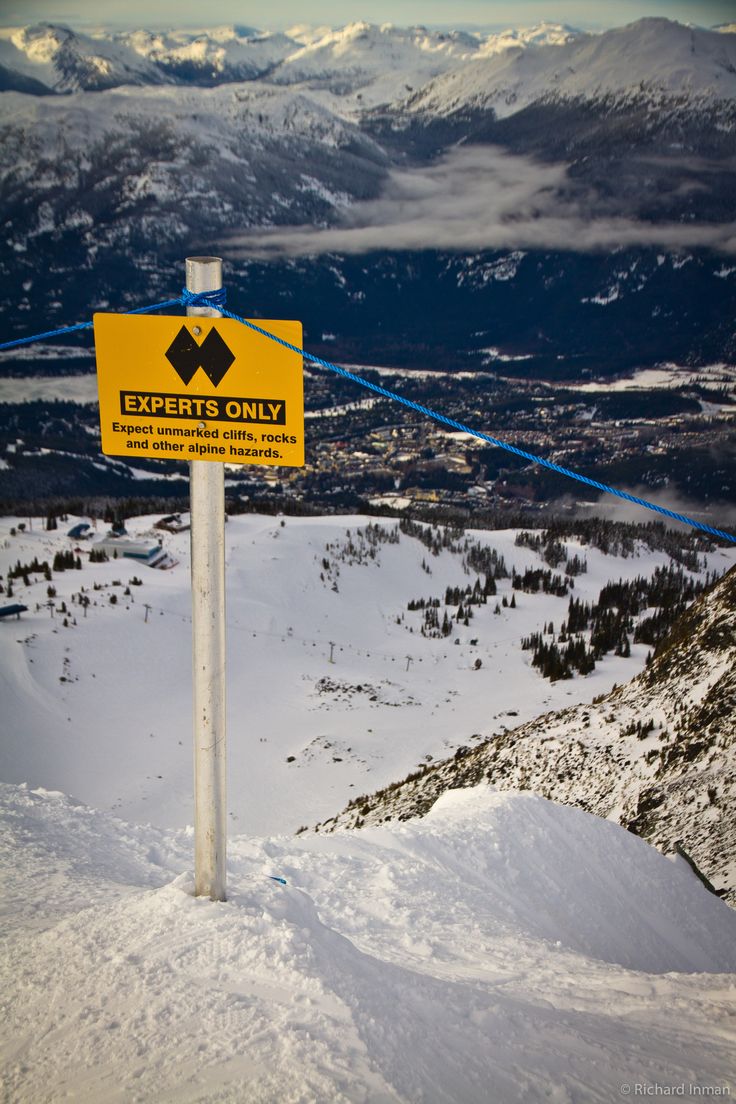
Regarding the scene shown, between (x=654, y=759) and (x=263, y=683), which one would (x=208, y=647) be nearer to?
(x=654, y=759)

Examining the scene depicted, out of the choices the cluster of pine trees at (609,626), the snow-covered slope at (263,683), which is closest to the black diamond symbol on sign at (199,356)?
the snow-covered slope at (263,683)

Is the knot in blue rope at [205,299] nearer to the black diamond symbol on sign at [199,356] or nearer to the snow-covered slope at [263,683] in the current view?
the black diamond symbol on sign at [199,356]

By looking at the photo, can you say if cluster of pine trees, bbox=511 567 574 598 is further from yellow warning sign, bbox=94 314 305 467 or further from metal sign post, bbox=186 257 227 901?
yellow warning sign, bbox=94 314 305 467

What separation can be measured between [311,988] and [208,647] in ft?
7.29

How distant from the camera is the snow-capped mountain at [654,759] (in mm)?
14125

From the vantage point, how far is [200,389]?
515cm

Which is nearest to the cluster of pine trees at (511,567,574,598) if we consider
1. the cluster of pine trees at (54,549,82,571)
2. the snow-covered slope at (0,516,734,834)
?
the snow-covered slope at (0,516,734,834)

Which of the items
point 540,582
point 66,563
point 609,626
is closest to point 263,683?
point 66,563

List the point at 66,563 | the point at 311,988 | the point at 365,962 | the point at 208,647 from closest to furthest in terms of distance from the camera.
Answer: the point at 311,988
the point at 365,962
the point at 208,647
the point at 66,563

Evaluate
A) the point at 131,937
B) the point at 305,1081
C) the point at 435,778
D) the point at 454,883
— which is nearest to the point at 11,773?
the point at 435,778

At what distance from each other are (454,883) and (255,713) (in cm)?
2563

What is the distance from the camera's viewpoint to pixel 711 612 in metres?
19.6

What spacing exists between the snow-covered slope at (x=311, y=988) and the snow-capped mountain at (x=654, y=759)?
248 inches

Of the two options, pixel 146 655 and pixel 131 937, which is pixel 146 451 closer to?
pixel 131 937
